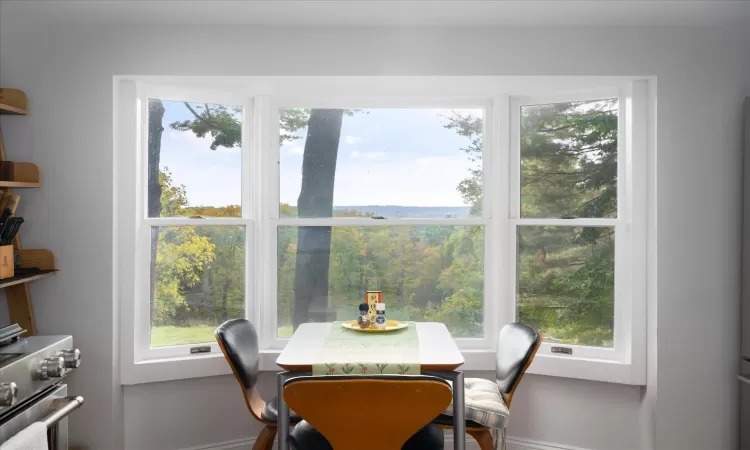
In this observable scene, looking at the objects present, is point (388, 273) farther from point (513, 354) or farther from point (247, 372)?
point (247, 372)

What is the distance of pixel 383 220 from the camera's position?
3715 mm

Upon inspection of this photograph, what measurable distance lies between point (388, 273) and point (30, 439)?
6.95ft

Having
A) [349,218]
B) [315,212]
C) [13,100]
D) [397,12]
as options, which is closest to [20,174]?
[13,100]

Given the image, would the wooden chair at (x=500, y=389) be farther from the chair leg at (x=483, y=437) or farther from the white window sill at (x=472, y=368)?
the white window sill at (x=472, y=368)

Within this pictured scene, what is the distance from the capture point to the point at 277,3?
2947mm

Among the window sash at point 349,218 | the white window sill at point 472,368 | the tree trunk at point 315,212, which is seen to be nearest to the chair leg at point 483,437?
the white window sill at point 472,368

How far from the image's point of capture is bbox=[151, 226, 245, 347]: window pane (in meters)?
3.49

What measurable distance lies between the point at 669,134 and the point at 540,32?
83 cm

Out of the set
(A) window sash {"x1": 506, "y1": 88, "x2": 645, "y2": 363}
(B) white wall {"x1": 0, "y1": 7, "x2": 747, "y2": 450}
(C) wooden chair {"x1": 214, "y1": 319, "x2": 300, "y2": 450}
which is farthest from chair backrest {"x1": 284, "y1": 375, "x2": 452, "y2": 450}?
(A) window sash {"x1": 506, "y1": 88, "x2": 645, "y2": 363}

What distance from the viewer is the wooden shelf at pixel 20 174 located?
2912mm

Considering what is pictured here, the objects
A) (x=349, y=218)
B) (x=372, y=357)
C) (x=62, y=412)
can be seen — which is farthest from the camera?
(x=349, y=218)

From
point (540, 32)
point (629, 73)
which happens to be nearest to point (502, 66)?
point (540, 32)

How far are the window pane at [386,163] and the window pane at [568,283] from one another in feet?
1.42

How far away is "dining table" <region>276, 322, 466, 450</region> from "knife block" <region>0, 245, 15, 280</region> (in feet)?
4.07
